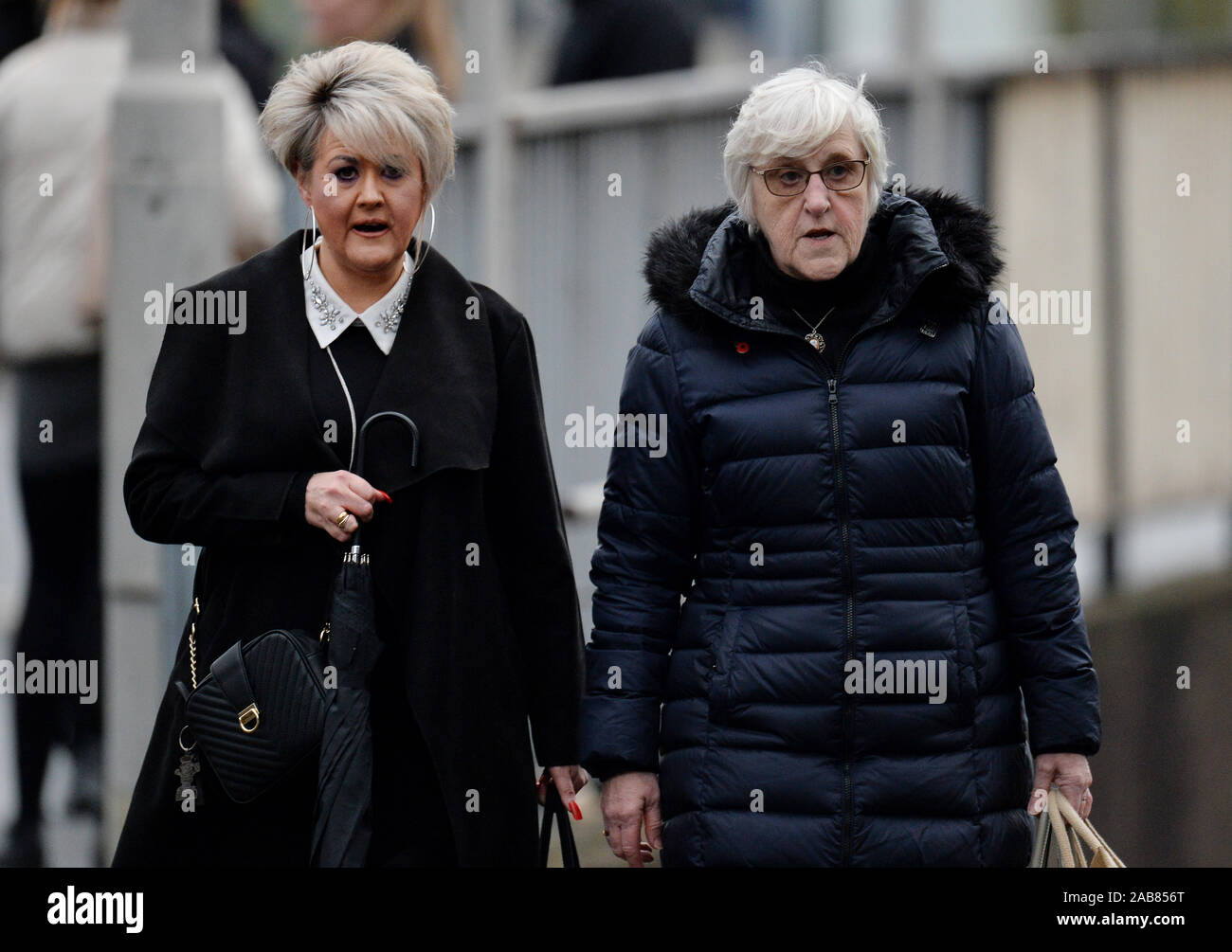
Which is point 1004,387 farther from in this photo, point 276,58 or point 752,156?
point 276,58

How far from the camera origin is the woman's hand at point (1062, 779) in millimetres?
4070

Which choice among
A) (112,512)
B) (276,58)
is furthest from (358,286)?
(276,58)

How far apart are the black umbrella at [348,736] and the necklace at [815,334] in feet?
2.97

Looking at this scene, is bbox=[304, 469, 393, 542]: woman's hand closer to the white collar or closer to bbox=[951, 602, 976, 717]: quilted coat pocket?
the white collar

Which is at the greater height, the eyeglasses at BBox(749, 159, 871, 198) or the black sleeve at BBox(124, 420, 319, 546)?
the eyeglasses at BBox(749, 159, 871, 198)

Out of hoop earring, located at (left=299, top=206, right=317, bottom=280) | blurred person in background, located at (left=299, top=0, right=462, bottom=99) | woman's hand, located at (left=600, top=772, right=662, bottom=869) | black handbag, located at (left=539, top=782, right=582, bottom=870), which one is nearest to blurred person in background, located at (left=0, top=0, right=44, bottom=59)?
blurred person in background, located at (left=299, top=0, right=462, bottom=99)

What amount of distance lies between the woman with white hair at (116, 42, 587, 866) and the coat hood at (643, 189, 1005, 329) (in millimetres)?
396

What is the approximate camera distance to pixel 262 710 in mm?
3945

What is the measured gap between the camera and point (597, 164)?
7.18 metres

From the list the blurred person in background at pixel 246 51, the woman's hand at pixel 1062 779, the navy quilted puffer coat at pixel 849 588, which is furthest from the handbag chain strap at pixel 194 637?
the blurred person in background at pixel 246 51

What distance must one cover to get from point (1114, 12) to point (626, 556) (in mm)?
4658

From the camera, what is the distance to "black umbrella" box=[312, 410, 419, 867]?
3936 mm

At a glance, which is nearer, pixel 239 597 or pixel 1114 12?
pixel 239 597

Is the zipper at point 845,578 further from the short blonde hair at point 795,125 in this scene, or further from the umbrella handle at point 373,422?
the umbrella handle at point 373,422
